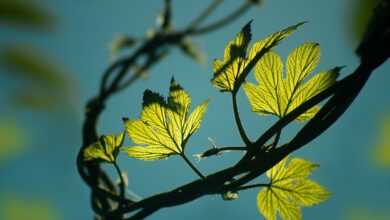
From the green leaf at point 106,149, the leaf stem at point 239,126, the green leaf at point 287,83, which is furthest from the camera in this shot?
the green leaf at point 106,149

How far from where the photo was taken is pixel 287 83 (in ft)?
2.86

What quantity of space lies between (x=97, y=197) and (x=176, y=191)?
43 centimetres

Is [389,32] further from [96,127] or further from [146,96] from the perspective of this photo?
[96,127]

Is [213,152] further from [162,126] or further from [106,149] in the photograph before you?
[106,149]

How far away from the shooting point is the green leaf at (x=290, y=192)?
916 millimetres

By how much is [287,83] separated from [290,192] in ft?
0.91

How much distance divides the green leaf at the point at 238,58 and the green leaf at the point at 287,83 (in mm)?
48

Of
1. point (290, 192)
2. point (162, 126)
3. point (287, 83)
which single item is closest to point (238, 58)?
point (287, 83)

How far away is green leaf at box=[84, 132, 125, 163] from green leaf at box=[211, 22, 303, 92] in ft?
1.00

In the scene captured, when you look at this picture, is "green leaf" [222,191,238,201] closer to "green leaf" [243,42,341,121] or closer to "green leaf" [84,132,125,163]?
"green leaf" [243,42,341,121]

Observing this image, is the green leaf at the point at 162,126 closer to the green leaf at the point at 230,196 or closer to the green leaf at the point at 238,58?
the green leaf at the point at 238,58

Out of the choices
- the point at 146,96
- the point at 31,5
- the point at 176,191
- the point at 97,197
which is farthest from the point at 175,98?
the point at 31,5

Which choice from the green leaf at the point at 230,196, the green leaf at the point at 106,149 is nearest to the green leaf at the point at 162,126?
the green leaf at the point at 106,149

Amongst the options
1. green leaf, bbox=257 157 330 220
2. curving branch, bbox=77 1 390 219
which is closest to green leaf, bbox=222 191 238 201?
curving branch, bbox=77 1 390 219
